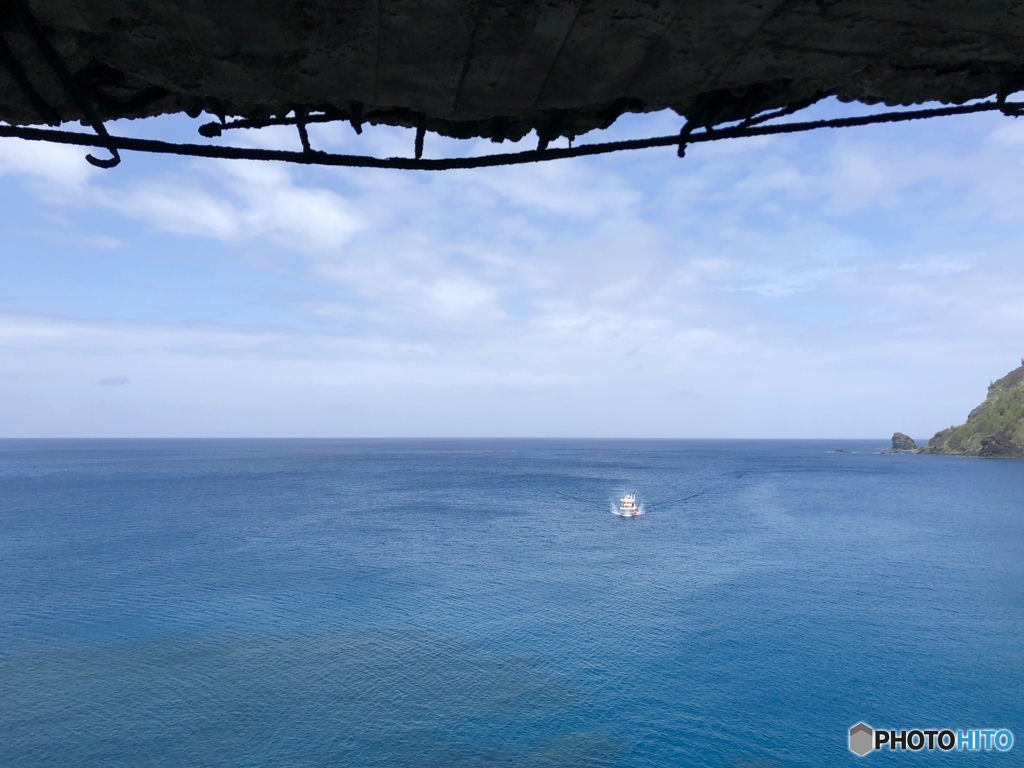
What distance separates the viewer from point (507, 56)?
3.53 meters

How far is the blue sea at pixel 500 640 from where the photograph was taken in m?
27.8

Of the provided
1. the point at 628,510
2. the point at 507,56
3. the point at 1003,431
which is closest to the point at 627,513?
the point at 628,510

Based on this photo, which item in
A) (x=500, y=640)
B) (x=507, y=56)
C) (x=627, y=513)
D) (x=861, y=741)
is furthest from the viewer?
(x=627, y=513)

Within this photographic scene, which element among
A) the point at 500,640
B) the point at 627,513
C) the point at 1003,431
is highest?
the point at 1003,431

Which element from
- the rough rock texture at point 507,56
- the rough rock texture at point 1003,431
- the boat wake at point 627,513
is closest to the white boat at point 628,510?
the boat wake at point 627,513

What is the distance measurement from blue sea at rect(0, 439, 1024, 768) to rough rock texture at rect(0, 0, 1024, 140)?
29.1 m

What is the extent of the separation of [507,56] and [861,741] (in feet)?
114

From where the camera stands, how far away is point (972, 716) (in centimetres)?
2961

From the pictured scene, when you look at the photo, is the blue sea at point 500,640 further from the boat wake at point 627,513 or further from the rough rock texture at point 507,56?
the rough rock texture at point 507,56

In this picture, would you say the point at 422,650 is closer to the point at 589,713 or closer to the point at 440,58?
the point at 589,713

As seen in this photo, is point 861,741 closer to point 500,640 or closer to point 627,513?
point 500,640

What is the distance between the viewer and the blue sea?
91.2 feet

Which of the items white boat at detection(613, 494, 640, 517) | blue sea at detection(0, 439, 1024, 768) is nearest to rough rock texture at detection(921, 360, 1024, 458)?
blue sea at detection(0, 439, 1024, 768)

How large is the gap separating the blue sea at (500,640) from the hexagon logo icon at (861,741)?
0.52 meters
